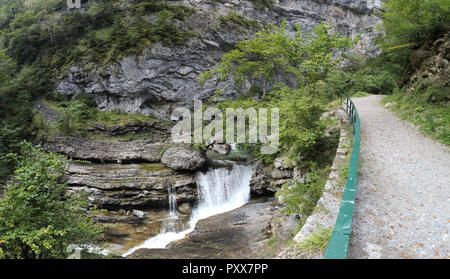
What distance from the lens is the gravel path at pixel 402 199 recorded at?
3162 mm

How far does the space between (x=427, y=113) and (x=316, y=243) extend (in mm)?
8864

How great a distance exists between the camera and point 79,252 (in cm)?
766

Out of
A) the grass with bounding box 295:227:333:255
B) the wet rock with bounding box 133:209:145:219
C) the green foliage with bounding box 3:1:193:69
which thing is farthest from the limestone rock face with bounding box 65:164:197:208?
the green foliage with bounding box 3:1:193:69

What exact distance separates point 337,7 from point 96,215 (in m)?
41.1

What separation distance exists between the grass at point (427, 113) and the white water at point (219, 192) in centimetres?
912

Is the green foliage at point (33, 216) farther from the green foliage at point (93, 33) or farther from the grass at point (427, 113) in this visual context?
the green foliage at point (93, 33)

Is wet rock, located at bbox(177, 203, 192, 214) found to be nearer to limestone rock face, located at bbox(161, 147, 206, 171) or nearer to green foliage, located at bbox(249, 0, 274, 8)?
limestone rock face, located at bbox(161, 147, 206, 171)

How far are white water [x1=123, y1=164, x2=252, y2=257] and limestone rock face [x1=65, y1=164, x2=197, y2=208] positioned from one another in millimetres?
619

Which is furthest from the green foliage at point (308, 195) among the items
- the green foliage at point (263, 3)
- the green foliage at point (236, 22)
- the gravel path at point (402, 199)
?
the green foliage at point (263, 3)

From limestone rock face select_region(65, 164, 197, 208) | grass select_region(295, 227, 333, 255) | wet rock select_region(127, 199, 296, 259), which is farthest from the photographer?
limestone rock face select_region(65, 164, 197, 208)

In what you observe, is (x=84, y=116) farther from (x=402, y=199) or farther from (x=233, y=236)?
(x=402, y=199)

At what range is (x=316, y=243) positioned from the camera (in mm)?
3541

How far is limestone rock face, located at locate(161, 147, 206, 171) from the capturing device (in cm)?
1533
